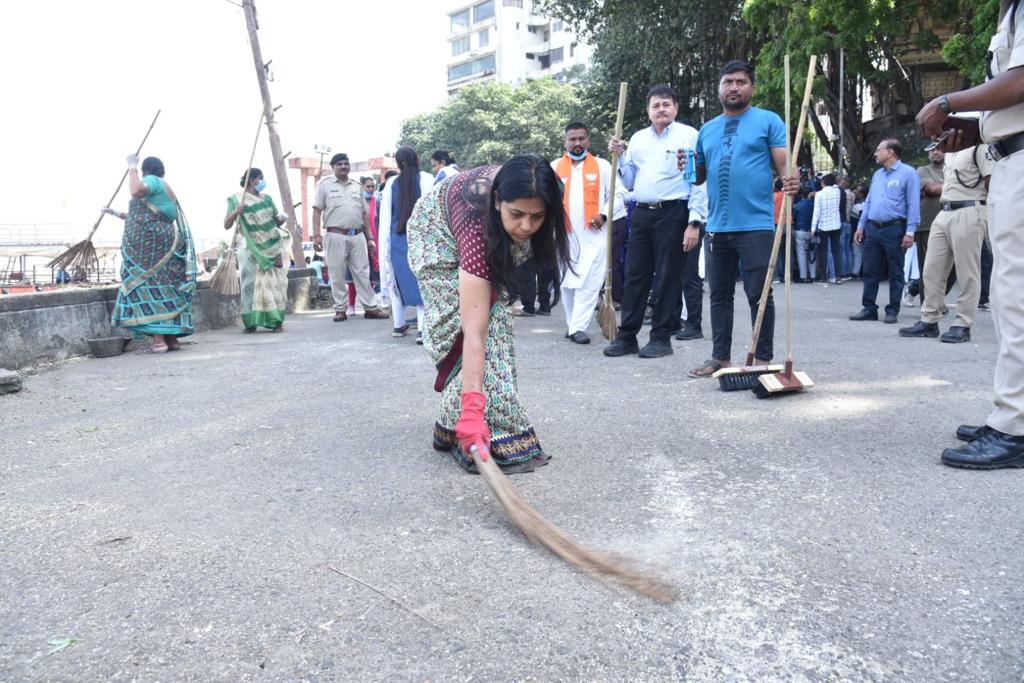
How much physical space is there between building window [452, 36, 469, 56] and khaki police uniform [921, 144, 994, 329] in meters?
73.5

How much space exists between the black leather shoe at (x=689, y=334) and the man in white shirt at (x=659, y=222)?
30.8 inches

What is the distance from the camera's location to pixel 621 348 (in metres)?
6.09

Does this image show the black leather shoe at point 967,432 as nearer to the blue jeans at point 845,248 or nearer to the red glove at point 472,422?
the red glove at point 472,422

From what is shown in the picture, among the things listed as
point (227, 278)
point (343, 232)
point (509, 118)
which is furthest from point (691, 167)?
point (509, 118)

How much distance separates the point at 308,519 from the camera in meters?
2.76

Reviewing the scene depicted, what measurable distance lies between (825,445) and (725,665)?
6.12 feet

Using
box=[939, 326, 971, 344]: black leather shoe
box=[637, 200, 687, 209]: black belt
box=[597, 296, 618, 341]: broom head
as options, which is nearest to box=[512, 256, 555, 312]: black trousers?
box=[637, 200, 687, 209]: black belt

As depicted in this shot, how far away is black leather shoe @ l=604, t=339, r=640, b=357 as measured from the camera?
6.08 m

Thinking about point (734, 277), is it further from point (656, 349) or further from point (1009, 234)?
point (1009, 234)

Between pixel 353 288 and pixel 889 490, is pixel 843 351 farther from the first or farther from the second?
pixel 353 288

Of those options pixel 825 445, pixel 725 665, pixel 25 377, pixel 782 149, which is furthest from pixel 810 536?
pixel 25 377

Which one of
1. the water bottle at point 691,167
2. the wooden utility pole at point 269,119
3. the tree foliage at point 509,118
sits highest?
the tree foliage at point 509,118

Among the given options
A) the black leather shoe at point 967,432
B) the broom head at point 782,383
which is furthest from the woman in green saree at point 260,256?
the black leather shoe at point 967,432

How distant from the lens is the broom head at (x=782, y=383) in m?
4.39
